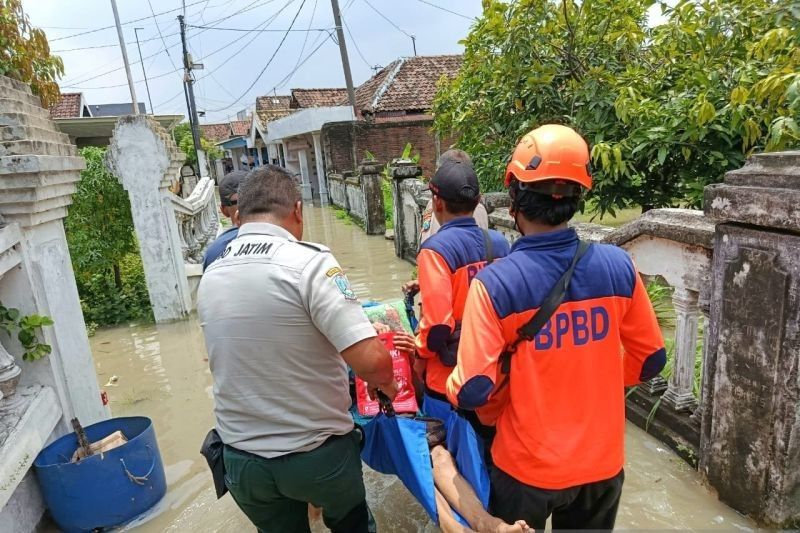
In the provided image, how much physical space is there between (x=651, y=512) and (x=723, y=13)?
11.6 feet

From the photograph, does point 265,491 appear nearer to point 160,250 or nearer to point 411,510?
point 411,510

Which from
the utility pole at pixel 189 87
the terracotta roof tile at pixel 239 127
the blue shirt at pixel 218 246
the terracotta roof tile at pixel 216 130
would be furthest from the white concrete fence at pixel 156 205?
the terracotta roof tile at pixel 216 130

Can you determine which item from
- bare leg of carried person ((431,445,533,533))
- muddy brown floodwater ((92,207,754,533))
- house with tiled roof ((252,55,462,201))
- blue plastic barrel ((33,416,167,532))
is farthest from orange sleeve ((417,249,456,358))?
house with tiled roof ((252,55,462,201))

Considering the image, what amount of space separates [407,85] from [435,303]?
18.6 meters

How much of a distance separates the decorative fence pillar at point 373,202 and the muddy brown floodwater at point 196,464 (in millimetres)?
5526

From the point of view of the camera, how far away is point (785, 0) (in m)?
3.10

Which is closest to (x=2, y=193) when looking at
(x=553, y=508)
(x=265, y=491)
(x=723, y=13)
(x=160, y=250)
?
(x=265, y=491)

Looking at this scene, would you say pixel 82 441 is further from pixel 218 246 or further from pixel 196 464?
pixel 218 246

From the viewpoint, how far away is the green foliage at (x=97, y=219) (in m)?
6.10

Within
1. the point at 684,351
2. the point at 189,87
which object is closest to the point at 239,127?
the point at 189,87

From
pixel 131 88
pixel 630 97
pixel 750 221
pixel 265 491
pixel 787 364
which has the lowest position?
pixel 265 491

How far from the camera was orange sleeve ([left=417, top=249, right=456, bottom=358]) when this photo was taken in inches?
80.0

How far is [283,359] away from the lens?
1.74 m

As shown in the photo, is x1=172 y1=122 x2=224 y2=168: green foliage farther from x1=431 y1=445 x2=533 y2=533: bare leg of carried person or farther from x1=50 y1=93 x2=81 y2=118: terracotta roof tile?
x1=431 y1=445 x2=533 y2=533: bare leg of carried person
